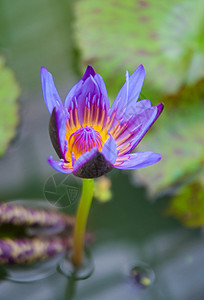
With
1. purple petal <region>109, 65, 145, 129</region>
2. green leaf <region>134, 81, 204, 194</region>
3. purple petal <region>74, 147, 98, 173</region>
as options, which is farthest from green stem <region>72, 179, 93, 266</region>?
green leaf <region>134, 81, 204, 194</region>

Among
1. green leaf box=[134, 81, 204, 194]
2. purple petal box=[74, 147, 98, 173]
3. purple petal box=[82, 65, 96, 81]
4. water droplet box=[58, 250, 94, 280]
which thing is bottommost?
water droplet box=[58, 250, 94, 280]

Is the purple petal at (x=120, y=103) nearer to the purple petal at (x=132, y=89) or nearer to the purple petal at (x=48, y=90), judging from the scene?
the purple petal at (x=132, y=89)

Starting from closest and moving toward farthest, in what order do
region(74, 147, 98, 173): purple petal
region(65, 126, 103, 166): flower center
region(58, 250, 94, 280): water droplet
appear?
region(74, 147, 98, 173): purple petal → region(65, 126, 103, 166): flower center → region(58, 250, 94, 280): water droplet

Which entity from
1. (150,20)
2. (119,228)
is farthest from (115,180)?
(150,20)

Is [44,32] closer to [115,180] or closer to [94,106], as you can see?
[115,180]

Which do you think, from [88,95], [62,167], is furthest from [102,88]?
[62,167]

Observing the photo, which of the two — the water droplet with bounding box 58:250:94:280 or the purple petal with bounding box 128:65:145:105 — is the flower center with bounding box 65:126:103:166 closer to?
the purple petal with bounding box 128:65:145:105

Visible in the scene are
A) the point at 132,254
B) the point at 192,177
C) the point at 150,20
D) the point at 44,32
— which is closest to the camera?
the point at 132,254

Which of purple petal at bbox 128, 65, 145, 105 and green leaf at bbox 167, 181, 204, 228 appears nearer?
purple petal at bbox 128, 65, 145, 105
